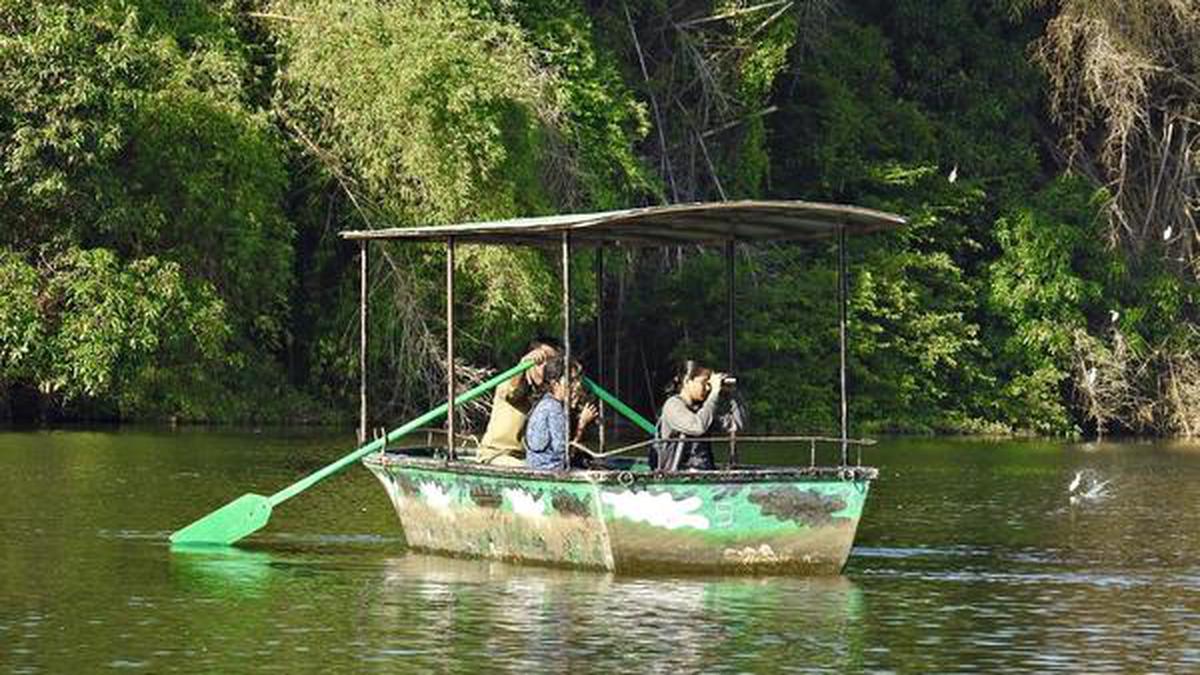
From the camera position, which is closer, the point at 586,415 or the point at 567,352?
the point at 567,352

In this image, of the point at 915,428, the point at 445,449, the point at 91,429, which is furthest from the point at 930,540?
the point at 915,428

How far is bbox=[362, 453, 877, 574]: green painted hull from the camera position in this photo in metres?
A: 21.9

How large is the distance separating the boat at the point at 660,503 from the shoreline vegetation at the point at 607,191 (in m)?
16.4

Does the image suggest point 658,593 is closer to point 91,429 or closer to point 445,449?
point 445,449

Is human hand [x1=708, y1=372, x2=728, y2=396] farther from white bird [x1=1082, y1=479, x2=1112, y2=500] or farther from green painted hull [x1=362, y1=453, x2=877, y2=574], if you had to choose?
white bird [x1=1082, y1=479, x2=1112, y2=500]

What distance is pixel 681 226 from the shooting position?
80.2 feet

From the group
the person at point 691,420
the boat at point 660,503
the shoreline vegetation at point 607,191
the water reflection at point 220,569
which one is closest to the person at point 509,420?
the boat at point 660,503

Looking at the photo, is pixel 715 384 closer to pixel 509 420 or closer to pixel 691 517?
pixel 691 517

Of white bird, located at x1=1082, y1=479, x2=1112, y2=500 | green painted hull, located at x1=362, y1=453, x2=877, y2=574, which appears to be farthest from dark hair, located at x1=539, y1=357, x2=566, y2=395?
white bird, located at x1=1082, y1=479, x2=1112, y2=500

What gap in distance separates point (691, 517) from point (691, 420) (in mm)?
1085

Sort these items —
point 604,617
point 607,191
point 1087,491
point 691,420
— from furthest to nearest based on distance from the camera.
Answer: point 607,191
point 1087,491
point 691,420
point 604,617

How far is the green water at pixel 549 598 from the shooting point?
1822cm

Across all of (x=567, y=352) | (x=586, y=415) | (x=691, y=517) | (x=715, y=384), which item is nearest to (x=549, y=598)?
(x=691, y=517)

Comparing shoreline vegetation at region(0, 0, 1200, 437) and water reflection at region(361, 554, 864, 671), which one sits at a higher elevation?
shoreline vegetation at region(0, 0, 1200, 437)
